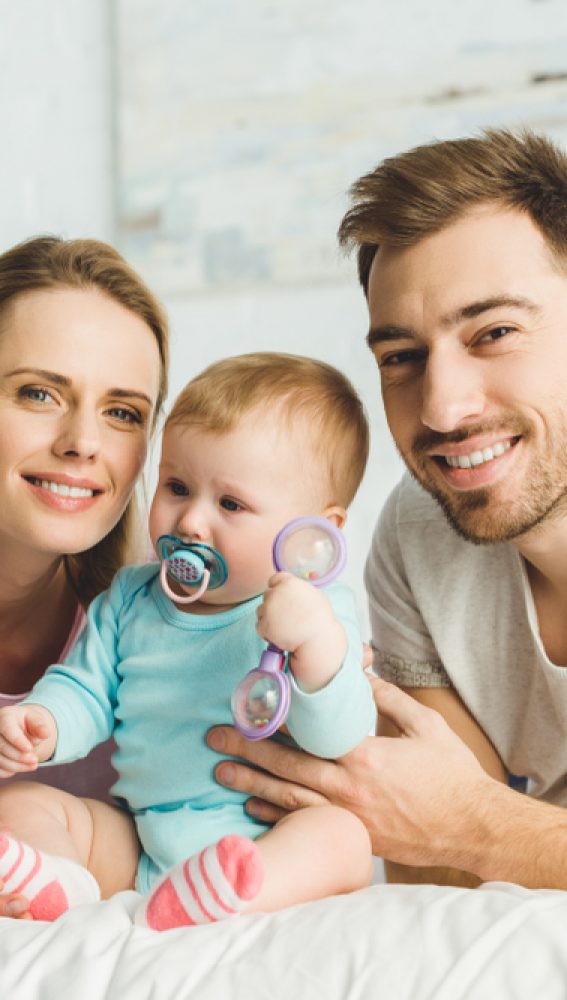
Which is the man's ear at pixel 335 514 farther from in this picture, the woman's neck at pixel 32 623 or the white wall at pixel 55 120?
the white wall at pixel 55 120

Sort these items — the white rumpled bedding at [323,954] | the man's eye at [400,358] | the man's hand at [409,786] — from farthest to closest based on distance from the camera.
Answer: the man's eye at [400,358] < the man's hand at [409,786] < the white rumpled bedding at [323,954]

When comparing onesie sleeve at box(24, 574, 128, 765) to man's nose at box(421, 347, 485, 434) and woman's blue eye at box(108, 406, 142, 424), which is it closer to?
woman's blue eye at box(108, 406, 142, 424)

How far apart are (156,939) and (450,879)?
98 centimetres

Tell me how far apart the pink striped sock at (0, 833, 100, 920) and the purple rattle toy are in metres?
0.26

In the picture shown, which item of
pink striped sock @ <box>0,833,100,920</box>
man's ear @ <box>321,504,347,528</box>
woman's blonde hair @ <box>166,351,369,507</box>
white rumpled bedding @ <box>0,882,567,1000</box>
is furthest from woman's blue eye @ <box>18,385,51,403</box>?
white rumpled bedding @ <box>0,882,567,1000</box>

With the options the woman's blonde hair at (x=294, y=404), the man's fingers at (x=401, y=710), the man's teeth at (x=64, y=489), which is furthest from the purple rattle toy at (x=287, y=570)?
the man's teeth at (x=64, y=489)

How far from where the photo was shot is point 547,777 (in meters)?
1.86

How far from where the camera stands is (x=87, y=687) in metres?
1.49

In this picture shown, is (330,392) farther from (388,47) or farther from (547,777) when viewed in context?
(388,47)

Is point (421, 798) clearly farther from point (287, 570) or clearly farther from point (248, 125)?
point (248, 125)

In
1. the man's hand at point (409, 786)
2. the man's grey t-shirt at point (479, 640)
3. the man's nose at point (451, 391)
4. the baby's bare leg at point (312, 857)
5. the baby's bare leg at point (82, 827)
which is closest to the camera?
the baby's bare leg at point (312, 857)

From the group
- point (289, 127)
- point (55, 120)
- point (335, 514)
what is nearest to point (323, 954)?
point (335, 514)

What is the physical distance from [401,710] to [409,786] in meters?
0.12

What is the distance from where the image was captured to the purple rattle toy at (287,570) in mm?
1203
